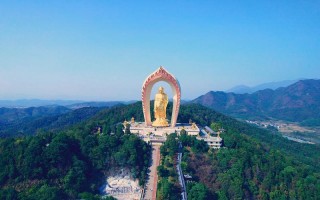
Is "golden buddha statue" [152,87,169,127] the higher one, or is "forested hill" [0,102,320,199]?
"golden buddha statue" [152,87,169,127]

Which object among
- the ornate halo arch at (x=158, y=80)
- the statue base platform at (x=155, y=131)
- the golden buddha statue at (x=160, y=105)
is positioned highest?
the ornate halo arch at (x=158, y=80)

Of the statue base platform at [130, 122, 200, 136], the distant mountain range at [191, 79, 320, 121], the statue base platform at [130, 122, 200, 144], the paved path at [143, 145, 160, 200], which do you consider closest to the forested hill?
the paved path at [143, 145, 160, 200]

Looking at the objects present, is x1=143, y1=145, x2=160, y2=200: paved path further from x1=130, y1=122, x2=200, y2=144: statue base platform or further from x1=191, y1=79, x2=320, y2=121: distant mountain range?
x1=191, y1=79, x2=320, y2=121: distant mountain range

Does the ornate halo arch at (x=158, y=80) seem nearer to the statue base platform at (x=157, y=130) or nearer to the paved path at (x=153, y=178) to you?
the statue base platform at (x=157, y=130)

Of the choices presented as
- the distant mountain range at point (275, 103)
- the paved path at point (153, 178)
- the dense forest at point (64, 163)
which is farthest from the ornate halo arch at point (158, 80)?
the distant mountain range at point (275, 103)

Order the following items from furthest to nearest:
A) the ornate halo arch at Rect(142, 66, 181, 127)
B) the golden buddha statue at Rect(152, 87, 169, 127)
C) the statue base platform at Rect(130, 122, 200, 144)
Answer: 1. the golden buddha statue at Rect(152, 87, 169, 127)
2. the ornate halo arch at Rect(142, 66, 181, 127)
3. the statue base platform at Rect(130, 122, 200, 144)

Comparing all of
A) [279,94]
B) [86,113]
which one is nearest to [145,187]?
[86,113]

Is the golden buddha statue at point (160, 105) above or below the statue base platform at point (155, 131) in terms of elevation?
above

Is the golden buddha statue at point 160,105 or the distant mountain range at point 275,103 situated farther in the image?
the distant mountain range at point 275,103
